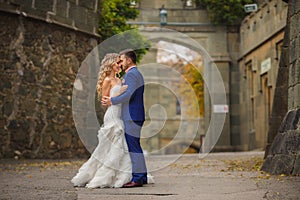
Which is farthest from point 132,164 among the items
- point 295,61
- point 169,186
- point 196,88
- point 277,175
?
point 196,88

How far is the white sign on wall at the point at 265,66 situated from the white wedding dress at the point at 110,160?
53.5 ft

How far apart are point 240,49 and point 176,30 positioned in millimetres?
3446

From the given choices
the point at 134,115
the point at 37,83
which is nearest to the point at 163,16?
the point at 37,83

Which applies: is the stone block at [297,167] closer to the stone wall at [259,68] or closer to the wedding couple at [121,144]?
the wedding couple at [121,144]

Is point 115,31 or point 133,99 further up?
point 115,31

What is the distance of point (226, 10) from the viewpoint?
30.3 metres

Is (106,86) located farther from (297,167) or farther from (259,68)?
(259,68)

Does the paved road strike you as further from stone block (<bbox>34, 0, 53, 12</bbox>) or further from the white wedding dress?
stone block (<bbox>34, 0, 53, 12</bbox>)

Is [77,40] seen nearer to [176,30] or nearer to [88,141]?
[88,141]

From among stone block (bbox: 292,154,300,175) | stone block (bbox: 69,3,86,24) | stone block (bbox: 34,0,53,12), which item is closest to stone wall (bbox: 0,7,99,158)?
stone block (bbox: 34,0,53,12)

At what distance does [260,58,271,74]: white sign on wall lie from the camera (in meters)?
24.5

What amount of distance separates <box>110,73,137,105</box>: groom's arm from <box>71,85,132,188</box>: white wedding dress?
0.15 metres

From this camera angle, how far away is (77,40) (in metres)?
18.3

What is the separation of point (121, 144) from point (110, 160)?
270 mm
